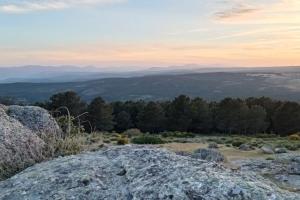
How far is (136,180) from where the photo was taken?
4.13 metres

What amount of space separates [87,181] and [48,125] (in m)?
2.63

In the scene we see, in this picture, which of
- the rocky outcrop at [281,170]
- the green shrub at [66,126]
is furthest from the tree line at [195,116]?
the green shrub at [66,126]

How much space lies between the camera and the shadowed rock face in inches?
150

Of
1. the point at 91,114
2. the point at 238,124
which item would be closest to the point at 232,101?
the point at 238,124

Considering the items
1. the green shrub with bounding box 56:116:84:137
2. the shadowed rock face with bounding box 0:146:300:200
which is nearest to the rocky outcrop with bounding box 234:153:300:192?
the green shrub with bounding box 56:116:84:137

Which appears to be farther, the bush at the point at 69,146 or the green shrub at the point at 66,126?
the green shrub at the point at 66,126

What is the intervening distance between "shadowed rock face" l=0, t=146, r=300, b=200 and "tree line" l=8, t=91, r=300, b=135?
192 ft

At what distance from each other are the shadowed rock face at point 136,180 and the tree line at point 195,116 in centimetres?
5864

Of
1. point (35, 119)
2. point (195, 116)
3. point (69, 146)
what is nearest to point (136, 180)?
point (69, 146)

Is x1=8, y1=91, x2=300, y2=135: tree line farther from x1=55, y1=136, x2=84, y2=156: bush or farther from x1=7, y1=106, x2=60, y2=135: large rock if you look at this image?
x1=55, y1=136, x2=84, y2=156: bush

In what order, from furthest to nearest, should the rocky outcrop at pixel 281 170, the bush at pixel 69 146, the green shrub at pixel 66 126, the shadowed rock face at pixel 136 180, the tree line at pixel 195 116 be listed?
the tree line at pixel 195 116 → the rocky outcrop at pixel 281 170 → the green shrub at pixel 66 126 → the bush at pixel 69 146 → the shadowed rock face at pixel 136 180

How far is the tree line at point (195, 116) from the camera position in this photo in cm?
6469

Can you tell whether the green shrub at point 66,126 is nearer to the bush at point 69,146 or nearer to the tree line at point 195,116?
the bush at point 69,146

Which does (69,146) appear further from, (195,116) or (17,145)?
(195,116)
